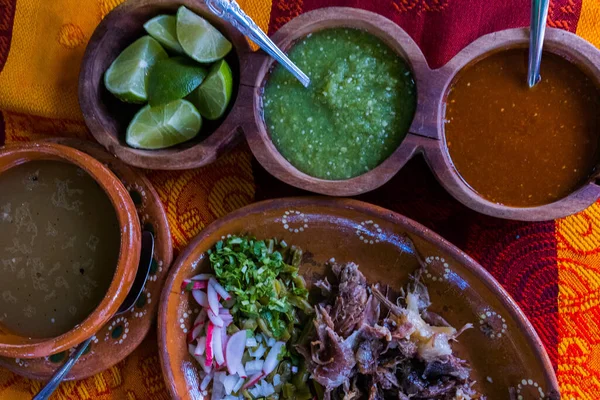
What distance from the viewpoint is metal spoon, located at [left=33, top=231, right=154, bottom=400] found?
2.16 m

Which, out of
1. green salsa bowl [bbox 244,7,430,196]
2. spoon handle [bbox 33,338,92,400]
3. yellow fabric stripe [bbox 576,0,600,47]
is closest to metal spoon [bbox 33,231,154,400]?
spoon handle [bbox 33,338,92,400]

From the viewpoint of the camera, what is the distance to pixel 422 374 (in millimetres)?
2059

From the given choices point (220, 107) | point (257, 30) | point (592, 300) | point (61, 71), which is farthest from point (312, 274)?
point (61, 71)

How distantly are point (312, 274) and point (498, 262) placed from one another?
0.73 metres

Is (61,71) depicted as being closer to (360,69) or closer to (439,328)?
(360,69)

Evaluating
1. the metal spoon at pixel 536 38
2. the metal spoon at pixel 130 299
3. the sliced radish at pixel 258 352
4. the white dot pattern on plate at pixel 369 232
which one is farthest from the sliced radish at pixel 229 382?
the metal spoon at pixel 536 38

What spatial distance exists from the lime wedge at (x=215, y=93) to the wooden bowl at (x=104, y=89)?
0.04 metres

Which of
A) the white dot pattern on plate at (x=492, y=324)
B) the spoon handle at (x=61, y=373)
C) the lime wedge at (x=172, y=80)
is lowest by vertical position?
the spoon handle at (x=61, y=373)

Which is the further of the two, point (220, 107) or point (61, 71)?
point (61, 71)

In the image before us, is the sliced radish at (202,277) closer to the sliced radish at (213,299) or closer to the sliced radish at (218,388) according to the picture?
the sliced radish at (213,299)

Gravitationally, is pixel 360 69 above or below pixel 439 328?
above

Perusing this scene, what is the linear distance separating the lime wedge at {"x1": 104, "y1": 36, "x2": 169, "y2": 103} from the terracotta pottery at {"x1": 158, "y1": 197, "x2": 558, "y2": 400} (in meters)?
0.57

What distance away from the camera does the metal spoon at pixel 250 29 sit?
179cm

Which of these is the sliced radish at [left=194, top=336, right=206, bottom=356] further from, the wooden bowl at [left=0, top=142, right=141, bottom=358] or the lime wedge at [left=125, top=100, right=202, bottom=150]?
the lime wedge at [left=125, top=100, right=202, bottom=150]
